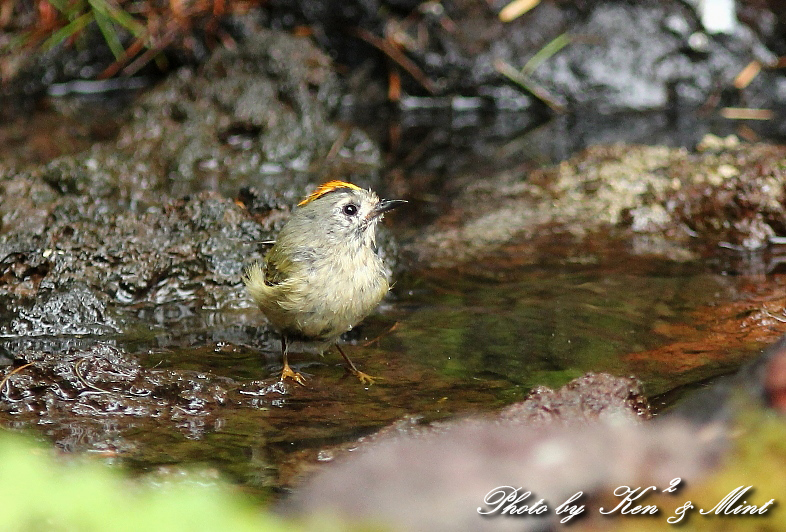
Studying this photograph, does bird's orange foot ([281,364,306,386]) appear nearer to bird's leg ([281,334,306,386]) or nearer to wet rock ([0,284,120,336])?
bird's leg ([281,334,306,386])

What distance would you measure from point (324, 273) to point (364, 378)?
572 mm

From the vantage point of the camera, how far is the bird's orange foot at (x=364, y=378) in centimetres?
408

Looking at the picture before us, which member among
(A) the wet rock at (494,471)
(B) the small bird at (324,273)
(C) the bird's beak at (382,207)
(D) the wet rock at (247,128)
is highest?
(D) the wet rock at (247,128)

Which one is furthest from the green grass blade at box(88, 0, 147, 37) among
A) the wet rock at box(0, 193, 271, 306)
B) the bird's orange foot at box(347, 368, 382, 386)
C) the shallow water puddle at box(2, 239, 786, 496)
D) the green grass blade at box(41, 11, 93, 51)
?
the bird's orange foot at box(347, 368, 382, 386)

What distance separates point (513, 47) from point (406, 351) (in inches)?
229

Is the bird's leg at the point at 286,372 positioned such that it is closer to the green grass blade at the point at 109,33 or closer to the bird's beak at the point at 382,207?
the bird's beak at the point at 382,207

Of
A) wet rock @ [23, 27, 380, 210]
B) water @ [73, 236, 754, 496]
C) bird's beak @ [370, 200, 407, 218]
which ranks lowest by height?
water @ [73, 236, 754, 496]

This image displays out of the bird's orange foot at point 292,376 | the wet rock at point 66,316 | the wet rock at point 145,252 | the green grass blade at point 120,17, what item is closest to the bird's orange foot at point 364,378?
the bird's orange foot at point 292,376

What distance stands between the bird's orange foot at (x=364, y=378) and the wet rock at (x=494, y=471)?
2.01 metres

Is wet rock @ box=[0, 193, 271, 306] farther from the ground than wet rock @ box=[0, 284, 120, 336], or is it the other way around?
wet rock @ box=[0, 193, 271, 306]

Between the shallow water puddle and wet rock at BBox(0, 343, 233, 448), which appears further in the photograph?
wet rock at BBox(0, 343, 233, 448)

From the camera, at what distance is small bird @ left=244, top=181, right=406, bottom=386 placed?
4242mm

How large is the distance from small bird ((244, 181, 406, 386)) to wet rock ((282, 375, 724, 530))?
2.14m

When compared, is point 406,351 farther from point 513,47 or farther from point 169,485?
point 513,47
